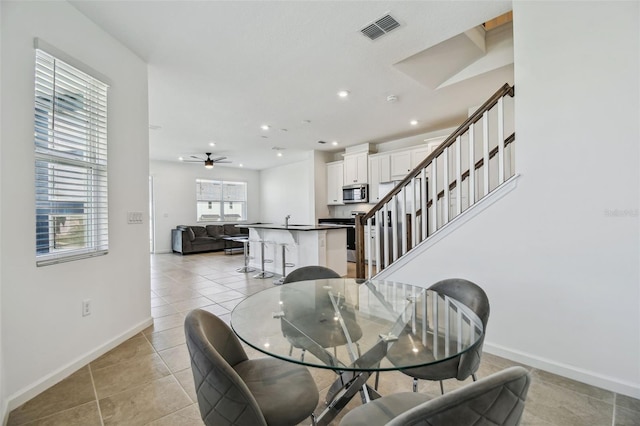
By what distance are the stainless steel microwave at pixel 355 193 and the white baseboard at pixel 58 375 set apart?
5.15 metres

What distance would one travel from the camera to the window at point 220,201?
945 cm

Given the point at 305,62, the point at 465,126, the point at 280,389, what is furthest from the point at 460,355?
the point at 305,62

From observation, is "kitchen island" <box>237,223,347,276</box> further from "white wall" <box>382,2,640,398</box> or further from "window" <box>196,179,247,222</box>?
"window" <box>196,179,247,222</box>

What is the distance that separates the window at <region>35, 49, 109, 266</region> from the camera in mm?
2027

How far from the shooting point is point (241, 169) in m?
10.3

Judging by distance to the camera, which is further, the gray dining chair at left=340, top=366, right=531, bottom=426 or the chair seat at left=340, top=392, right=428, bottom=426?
the chair seat at left=340, top=392, right=428, bottom=426

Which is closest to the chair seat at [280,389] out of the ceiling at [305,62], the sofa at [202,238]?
the ceiling at [305,62]

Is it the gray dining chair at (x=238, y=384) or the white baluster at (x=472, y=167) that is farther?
the white baluster at (x=472, y=167)

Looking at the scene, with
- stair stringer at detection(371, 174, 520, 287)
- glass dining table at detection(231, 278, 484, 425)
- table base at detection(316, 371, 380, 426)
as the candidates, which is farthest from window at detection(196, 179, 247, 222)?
table base at detection(316, 371, 380, 426)

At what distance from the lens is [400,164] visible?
6.20m

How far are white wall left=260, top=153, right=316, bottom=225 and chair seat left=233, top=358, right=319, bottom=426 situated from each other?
627 centimetres

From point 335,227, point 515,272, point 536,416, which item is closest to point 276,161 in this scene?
point 335,227

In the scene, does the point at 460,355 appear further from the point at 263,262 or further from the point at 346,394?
the point at 263,262

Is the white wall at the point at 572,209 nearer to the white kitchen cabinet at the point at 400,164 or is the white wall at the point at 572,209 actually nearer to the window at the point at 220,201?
the white kitchen cabinet at the point at 400,164
